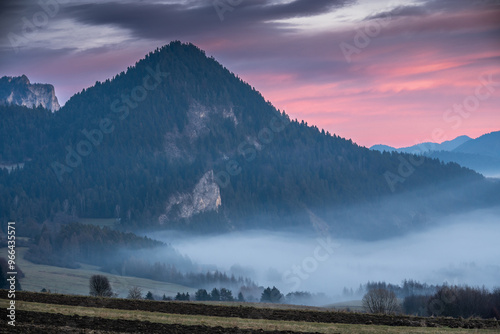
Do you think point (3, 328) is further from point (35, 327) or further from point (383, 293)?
point (383, 293)

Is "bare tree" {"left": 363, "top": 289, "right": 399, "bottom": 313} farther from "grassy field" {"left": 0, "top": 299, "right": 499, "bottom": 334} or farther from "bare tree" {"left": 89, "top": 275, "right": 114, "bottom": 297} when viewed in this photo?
"grassy field" {"left": 0, "top": 299, "right": 499, "bottom": 334}

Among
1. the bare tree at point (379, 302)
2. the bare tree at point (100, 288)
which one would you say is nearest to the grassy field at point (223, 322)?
the bare tree at point (379, 302)

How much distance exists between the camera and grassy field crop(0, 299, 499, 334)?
170 feet

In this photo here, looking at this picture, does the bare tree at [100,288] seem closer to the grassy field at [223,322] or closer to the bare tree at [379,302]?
the bare tree at [379,302]

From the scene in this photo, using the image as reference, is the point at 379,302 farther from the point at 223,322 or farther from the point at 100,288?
the point at 223,322

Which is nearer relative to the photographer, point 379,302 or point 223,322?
point 223,322

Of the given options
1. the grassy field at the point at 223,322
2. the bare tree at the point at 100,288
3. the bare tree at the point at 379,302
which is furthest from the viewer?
the bare tree at the point at 100,288

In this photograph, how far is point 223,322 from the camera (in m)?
52.9

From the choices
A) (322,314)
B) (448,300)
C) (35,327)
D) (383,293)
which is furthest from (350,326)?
(448,300)

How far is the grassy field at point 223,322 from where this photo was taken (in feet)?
170

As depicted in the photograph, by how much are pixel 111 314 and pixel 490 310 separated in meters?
93.4

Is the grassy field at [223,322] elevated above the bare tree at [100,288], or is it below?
below

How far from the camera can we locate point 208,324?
52.0 metres

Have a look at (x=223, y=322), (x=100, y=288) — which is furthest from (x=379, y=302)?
(x=223, y=322)
